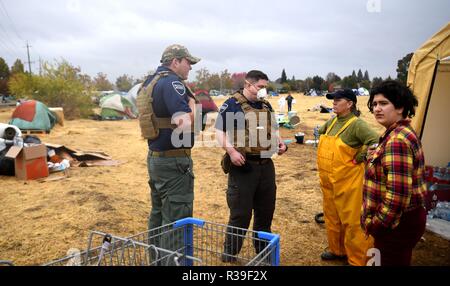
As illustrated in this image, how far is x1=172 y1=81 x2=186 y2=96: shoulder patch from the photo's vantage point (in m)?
2.80

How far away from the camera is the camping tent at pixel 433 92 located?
377 centimetres

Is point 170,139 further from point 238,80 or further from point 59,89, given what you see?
point 59,89

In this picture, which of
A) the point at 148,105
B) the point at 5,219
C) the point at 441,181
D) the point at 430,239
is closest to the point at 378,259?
the point at 148,105

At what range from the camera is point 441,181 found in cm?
504

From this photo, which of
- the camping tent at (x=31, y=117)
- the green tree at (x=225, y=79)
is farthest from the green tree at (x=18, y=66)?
the camping tent at (x=31, y=117)

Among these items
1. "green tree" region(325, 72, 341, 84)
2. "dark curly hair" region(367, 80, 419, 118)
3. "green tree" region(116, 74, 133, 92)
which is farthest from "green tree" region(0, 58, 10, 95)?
"dark curly hair" region(367, 80, 419, 118)

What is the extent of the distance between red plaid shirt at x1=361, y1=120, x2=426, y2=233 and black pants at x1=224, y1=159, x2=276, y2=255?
4.33 feet

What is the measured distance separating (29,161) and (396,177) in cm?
687

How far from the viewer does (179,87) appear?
2834 millimetres

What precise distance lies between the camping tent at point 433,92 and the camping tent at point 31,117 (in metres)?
13.8

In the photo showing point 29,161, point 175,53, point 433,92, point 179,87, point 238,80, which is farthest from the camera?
point 29,161

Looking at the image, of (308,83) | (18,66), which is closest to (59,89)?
(18,66)

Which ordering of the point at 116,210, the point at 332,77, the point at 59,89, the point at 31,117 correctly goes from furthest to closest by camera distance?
the point at 332,77 < the point at 59,89 < the point at 31,117 < the point at 116,210

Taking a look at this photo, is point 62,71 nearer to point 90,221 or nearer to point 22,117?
point 22,117
